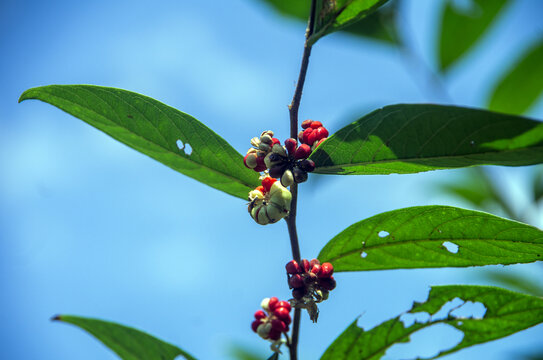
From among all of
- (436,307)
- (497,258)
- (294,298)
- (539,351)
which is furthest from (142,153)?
(539,351)

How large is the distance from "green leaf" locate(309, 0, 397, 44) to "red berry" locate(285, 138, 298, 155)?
48cm

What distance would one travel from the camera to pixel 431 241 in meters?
1.92

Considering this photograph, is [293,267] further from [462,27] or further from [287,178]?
[462,27]

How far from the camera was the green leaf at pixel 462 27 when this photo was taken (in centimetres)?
342

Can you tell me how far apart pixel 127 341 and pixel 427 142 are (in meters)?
1.41

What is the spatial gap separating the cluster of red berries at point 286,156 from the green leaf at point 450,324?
0.71 m

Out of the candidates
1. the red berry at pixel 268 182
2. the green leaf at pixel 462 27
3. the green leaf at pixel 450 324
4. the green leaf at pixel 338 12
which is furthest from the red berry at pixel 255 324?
the green leaf at pixel 462 27

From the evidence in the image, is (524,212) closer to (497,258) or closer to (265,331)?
(497,258)

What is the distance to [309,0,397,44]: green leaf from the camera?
1909 millimetres

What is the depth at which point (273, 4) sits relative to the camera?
3.27 m

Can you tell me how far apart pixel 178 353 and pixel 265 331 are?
37 cm

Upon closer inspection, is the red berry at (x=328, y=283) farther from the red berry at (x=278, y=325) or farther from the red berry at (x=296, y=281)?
the red berry at (x=278, y=325)

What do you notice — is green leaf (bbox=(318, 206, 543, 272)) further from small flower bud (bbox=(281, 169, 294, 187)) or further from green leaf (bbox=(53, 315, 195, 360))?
green leaf (bbox=(53, 315, 195, 360))

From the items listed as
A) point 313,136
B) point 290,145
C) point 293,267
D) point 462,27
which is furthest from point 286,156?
point 462,27
